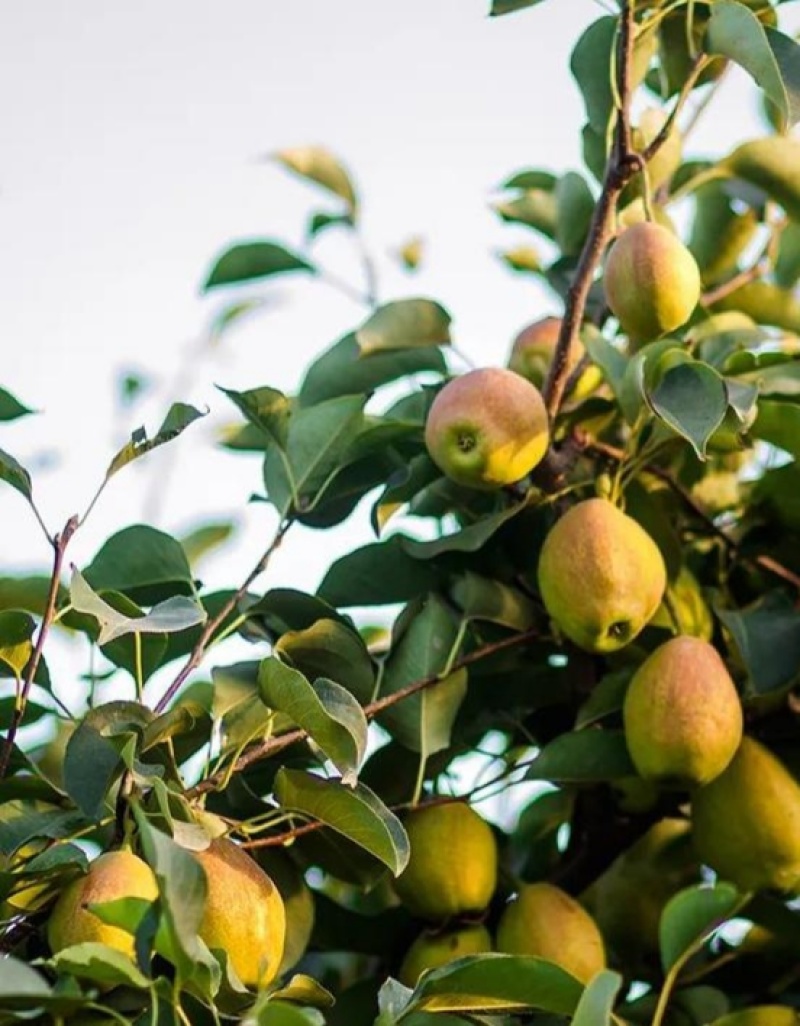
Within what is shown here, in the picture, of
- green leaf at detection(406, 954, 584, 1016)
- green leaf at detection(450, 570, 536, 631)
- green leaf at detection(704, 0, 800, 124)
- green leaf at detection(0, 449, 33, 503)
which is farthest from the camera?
green leaf at detection(450, 570, 536, 631)

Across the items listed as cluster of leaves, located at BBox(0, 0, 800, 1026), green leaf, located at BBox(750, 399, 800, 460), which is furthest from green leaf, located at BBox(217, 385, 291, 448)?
green leaf, located at BBox(750, 399, 800, 460)

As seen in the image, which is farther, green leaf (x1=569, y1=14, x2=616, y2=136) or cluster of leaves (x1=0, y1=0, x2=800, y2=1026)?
green leaf (x1=569, y1=14, x2=616, y2=136)

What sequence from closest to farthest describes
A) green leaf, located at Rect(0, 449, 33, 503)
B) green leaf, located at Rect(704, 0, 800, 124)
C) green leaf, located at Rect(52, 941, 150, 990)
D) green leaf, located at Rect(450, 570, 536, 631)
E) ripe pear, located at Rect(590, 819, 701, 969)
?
green leaf, located at Rect(52, 941, 150, 990)
green leaf, located at Rect(0, 449, 33, 503)
green leaf, located at Rect(704, 0, 800, 124)
green leaf, located at Rect(450, 570, 536, 631)
ripe pear, located at Rect(590, 819, 701, 969)

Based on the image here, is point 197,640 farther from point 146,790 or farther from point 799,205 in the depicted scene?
point 799,205

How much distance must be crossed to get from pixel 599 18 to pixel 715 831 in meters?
0.64

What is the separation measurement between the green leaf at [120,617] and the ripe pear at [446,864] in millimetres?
305

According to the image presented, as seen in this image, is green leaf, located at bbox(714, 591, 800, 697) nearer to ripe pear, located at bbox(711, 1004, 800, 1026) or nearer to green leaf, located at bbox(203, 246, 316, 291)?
ripe pear, located at bbox(711, 1004, 800, 1026)

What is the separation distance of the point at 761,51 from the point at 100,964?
0.77m

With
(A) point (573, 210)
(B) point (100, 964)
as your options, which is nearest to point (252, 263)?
(A) point (573, 210)

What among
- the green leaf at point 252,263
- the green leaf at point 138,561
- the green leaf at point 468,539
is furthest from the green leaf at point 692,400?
the green leaf at point 252,263

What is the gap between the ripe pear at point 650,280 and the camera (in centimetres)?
123

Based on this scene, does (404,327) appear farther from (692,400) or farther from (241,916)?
(241,916)

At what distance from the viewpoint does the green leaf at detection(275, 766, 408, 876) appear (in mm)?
1000

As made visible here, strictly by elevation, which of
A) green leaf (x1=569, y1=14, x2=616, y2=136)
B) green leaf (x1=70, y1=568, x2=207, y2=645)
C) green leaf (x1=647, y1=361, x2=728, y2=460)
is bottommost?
green leaf (x1=70, y1=568, x2=207, y2=645)
